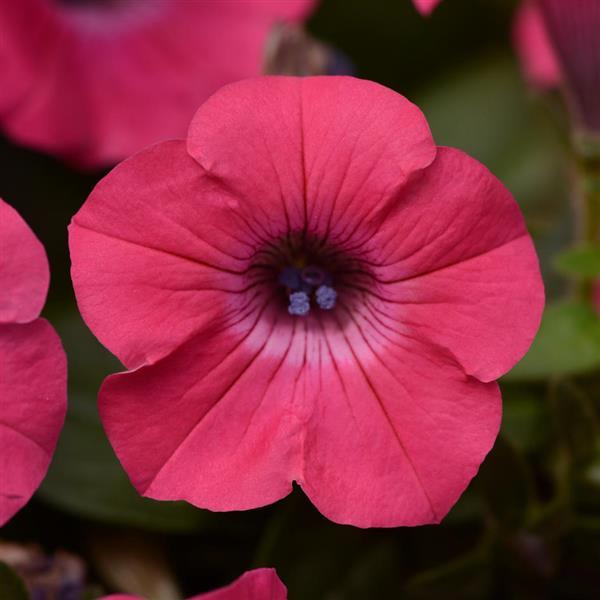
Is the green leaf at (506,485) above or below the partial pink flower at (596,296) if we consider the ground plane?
below

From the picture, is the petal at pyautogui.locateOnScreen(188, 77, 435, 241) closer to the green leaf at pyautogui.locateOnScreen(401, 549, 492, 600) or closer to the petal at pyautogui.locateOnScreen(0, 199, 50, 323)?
the petal at pyautogui.locateOnScreen(0, 199, 50, 323)

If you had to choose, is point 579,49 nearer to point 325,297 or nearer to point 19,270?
point 325,297

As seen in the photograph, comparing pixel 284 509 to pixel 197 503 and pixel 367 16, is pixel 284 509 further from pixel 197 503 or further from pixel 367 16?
pixel 367 16

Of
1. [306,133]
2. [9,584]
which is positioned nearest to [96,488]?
[9,584]

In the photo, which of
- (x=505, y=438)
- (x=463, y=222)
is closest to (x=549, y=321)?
(x=505, y=438)

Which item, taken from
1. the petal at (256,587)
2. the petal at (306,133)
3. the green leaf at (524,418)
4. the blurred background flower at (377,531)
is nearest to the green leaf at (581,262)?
the blurred background flower at (377,531)

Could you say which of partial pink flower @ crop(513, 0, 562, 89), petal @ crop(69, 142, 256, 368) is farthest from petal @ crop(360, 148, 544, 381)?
partial pink flower @ crop(513, 0, 562, 89)

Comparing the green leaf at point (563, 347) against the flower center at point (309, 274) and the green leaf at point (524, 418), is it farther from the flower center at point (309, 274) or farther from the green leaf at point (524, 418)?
the flower center at point (309, 274)
